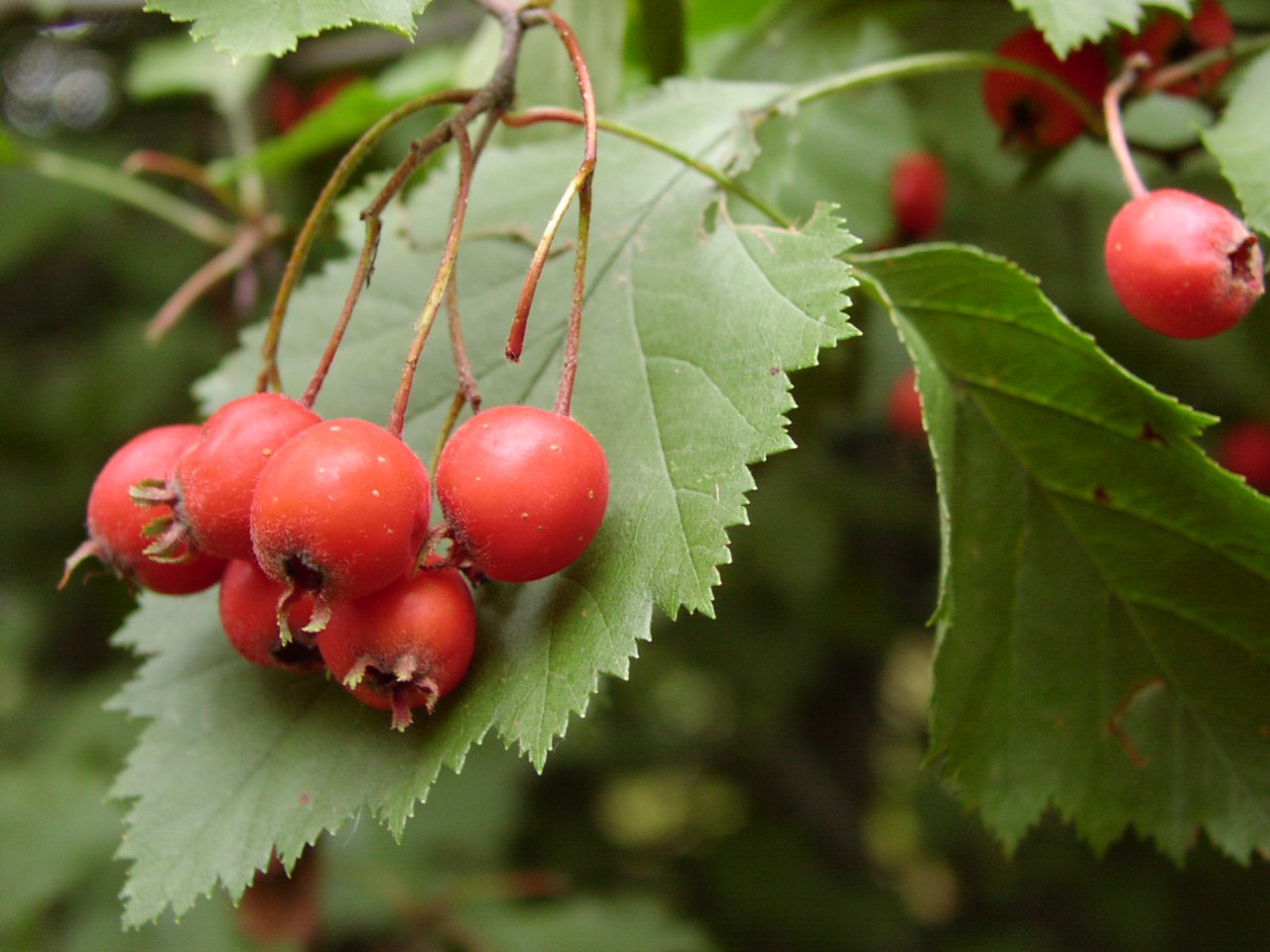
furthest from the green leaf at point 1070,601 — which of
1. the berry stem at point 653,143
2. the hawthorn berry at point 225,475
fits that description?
the hawthorn berry at point 225,475

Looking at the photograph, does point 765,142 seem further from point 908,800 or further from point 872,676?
point 908,800

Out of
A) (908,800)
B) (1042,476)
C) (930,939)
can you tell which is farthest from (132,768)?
(908,800)

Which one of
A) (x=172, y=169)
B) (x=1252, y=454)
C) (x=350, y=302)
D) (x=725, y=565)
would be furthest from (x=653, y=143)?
(x=1252, y=454)

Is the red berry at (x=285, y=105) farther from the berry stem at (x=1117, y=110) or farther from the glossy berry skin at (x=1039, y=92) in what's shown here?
the berry stem at (x=1117, y=110)

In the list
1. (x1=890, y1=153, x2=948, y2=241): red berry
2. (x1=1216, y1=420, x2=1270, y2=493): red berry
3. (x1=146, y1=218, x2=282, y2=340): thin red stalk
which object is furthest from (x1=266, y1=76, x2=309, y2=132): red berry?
(x1=1216, y1=420, x2=1270, y2=493): red berry

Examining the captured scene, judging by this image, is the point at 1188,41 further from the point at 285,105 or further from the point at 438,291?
the point at 285,105

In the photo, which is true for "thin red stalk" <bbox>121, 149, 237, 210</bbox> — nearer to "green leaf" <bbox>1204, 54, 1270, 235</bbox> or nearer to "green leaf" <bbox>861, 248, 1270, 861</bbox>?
"green leaf" <bbox>861, 248, 1270, 861</bbox>
